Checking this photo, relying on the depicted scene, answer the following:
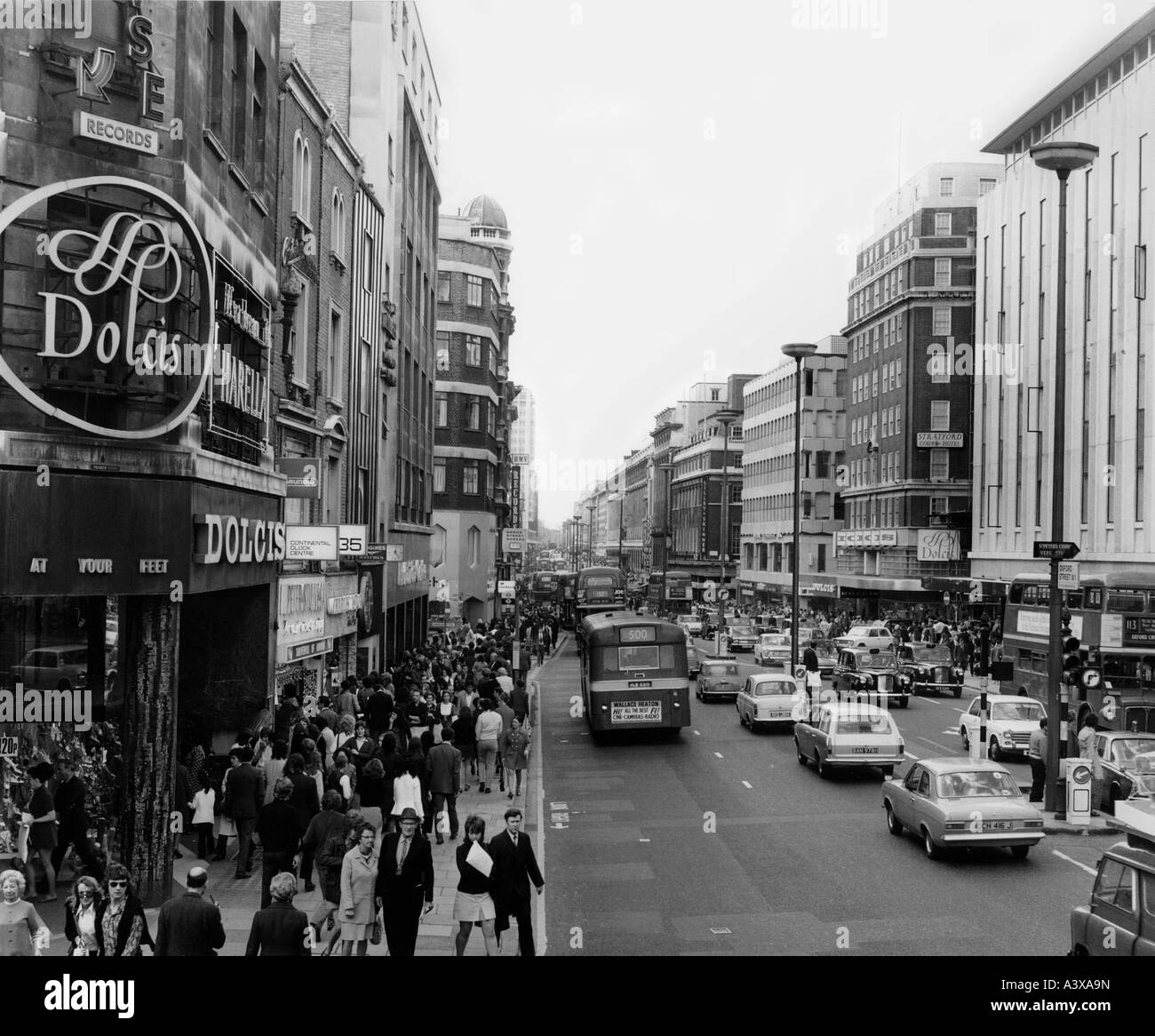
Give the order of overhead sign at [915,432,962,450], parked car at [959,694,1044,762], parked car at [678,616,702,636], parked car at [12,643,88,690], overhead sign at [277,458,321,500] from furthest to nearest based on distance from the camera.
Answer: overhead sign at [915,432,962,450]
parked car at [678,616,702,636]
parked car at [959,694,1044,762]
overhead sign at [277,458,321,500]
parked car at [12,643,88,690]

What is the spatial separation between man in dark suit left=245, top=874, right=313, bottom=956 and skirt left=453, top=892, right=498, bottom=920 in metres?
2.38

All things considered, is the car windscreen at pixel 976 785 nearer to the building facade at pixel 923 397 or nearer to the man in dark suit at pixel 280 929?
the man in dark suit at pixel 280 929

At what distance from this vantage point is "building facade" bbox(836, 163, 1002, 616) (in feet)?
262

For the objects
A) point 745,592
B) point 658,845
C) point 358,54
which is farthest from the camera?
point 745,592

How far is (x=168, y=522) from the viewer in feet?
46.0

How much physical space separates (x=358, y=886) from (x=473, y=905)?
42.1 inches

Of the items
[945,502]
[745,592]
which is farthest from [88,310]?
[745,592]

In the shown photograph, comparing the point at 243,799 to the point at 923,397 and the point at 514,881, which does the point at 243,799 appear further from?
the point at 923,397

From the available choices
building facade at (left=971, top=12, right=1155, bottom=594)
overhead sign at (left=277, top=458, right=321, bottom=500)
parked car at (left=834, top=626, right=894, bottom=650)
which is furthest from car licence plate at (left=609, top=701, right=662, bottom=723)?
parked car at (left=834, top=626, right=894, bottom=650)

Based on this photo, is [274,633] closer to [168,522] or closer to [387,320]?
[168,522]

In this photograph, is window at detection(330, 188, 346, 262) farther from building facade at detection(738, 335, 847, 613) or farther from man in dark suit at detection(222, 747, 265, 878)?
building facade at detection(738, 335, 847, 613)

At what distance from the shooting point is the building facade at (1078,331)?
4831cm

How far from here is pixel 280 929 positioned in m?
9.10
